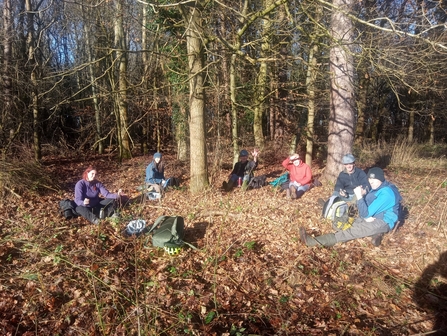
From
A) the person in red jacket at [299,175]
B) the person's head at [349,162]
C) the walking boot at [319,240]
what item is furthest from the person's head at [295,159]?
the walking boot at [319,240]

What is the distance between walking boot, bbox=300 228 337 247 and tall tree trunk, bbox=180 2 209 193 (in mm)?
2858

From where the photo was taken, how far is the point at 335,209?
5.29 meters

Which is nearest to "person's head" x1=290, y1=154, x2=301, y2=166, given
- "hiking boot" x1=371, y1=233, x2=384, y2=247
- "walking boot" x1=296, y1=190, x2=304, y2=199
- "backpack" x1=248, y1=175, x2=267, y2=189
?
"walking boot" x1=296, y1=190, x2=304, y2=199

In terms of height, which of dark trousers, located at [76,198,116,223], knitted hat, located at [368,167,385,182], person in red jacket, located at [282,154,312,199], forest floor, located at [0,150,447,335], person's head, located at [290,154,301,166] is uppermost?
knitted hat, located at [368,167,385,182]

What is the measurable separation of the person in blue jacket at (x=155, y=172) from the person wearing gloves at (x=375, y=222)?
3.97 metres

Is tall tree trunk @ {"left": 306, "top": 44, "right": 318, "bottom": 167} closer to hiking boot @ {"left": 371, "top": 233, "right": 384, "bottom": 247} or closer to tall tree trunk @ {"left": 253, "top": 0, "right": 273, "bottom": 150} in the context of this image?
tall tree trunk @ {"left": 253, "top": 0, "right": 273, "bottom": 150}

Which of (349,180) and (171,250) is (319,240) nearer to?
(349,180)

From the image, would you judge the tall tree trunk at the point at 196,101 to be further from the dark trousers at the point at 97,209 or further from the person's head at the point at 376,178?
the person's head at the point at 376,178

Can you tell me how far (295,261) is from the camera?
4.13 m

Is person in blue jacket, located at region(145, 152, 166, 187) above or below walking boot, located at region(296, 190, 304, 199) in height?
above

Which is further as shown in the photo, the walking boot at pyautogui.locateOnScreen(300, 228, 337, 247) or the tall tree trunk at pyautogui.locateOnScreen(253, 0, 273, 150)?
the tall tree trunk at pyautogui.locateOnScreen(253, 0, 273, 150)

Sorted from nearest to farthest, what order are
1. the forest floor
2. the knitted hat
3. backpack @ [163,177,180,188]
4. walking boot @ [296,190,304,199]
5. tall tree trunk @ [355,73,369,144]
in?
the forest floor
the knitted hat
walking boot @ [296,190,304,199]
backpack @ [163,177,180,188]
tall tree trunk @ [355,73,369,144]

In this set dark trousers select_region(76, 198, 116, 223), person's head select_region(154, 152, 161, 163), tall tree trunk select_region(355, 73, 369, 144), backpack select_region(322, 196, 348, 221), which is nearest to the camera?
backpack select_region(322, 196, 348, 221)

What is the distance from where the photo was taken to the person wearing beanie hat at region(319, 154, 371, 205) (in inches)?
228
